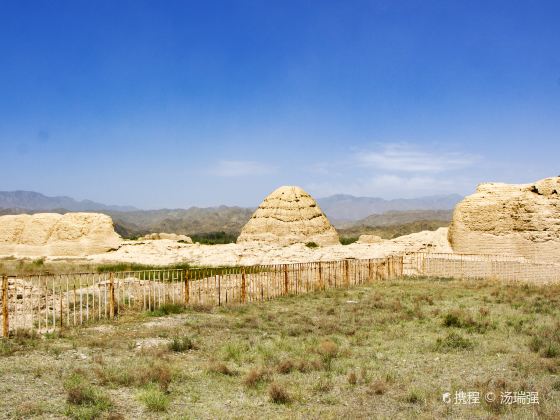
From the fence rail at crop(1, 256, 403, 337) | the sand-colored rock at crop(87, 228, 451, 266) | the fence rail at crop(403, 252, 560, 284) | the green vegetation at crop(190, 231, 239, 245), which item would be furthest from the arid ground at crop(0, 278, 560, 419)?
the green vegetation at crop(190, 231, 239, 245)

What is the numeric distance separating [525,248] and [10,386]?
25018 mm

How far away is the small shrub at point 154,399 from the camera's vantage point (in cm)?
749

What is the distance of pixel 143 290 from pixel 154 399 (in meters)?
10.0

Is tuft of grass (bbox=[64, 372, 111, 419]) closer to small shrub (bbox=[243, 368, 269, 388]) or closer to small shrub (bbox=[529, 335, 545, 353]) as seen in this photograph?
small shrub (bbox=[243, 368, 269, 388])

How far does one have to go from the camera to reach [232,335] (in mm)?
12945

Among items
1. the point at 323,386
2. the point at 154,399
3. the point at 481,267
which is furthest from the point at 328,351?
the point at 481,267

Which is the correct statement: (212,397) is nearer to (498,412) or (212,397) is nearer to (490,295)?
(498,412)

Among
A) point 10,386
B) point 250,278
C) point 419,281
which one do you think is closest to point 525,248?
point 419,281

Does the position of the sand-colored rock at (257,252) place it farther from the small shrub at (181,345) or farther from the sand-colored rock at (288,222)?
the small shrub at (181,345)

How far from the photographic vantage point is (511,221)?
27.1 metres

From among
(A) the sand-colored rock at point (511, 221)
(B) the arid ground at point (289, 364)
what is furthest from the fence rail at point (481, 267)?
(B) the arid ground at point (289, 364)

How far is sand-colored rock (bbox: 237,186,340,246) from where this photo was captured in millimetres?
46156

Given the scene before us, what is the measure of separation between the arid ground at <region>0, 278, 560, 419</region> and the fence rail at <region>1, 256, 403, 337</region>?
1145 millimetres

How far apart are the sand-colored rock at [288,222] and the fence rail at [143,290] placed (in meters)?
16.7
